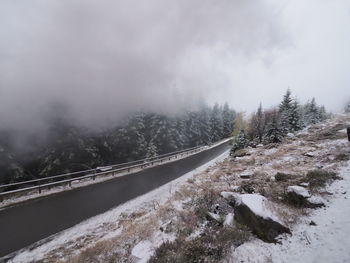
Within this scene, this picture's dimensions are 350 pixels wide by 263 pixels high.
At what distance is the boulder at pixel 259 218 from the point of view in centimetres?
412

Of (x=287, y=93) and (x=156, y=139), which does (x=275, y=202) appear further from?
(x=287, y=93)

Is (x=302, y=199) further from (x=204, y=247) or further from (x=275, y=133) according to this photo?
(x=275, y=133)

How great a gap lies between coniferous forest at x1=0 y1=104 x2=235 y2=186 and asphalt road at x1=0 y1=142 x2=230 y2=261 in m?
6.00

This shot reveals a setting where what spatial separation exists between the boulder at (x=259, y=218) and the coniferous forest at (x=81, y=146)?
17.1m

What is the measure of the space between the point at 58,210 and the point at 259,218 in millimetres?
10044

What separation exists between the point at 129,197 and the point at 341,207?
34.1ft

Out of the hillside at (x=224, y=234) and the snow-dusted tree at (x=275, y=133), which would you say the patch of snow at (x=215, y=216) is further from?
the snow-dusted tree at (x=275, y=133)

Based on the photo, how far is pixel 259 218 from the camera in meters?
4.34

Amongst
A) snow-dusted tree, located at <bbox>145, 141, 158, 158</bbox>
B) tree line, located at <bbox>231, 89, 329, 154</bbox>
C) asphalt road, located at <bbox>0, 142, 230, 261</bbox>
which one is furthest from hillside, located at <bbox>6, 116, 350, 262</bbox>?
tree line, located at <bbox>231, 89, 329, 154</bbox>

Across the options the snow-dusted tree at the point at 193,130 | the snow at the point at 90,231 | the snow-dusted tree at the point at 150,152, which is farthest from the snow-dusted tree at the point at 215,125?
the snow at the point at 90,231

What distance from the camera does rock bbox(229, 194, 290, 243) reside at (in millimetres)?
4117

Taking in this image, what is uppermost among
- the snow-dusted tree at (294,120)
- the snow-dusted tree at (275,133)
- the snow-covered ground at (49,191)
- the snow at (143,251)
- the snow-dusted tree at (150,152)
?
the snow-dusted tree at (294,120)

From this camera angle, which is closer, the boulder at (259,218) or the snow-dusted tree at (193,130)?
the boulder at (259,218)

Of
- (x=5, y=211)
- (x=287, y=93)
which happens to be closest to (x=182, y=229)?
(x=5, y=211)
